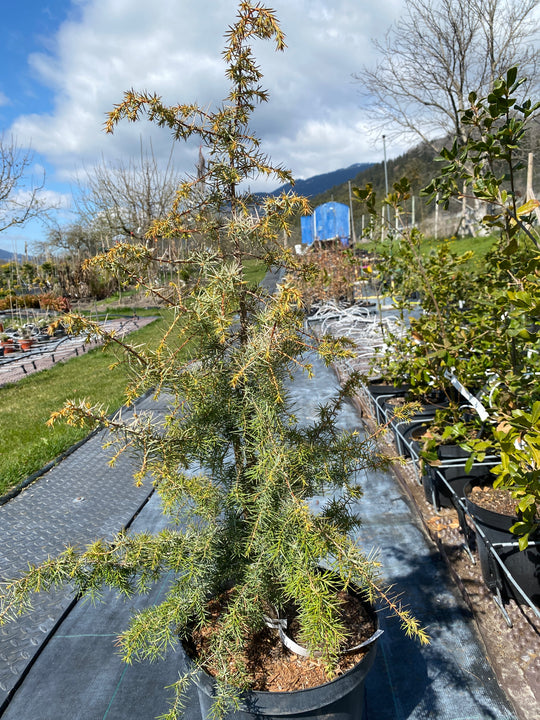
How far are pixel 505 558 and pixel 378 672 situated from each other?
737 mm

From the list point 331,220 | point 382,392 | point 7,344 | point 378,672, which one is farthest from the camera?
point 331,220

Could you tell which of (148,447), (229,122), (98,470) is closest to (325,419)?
(148,447)

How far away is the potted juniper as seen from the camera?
1.29 meters

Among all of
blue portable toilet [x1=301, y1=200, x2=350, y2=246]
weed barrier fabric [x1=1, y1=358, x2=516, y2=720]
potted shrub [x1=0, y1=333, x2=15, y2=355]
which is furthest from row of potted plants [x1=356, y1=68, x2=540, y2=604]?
blue portable toilet [x1=301, y1=200, x2=350, y2=246]

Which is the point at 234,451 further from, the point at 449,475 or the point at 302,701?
the point at 449,475

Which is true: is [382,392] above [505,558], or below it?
above

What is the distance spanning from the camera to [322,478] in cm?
150

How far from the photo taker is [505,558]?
210cm

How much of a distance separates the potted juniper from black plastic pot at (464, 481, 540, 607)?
0.88m

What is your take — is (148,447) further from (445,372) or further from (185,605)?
(445,372)

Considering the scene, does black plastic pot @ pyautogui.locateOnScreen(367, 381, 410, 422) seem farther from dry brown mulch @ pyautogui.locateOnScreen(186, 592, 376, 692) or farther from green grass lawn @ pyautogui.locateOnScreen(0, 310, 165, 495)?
dry brown mulch @ pyautogui.locateOnScreen(186, 592, 376, 692)

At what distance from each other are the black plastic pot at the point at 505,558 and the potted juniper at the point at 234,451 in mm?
881

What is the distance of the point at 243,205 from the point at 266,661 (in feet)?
4.66

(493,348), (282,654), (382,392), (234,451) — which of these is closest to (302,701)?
(282,654)
